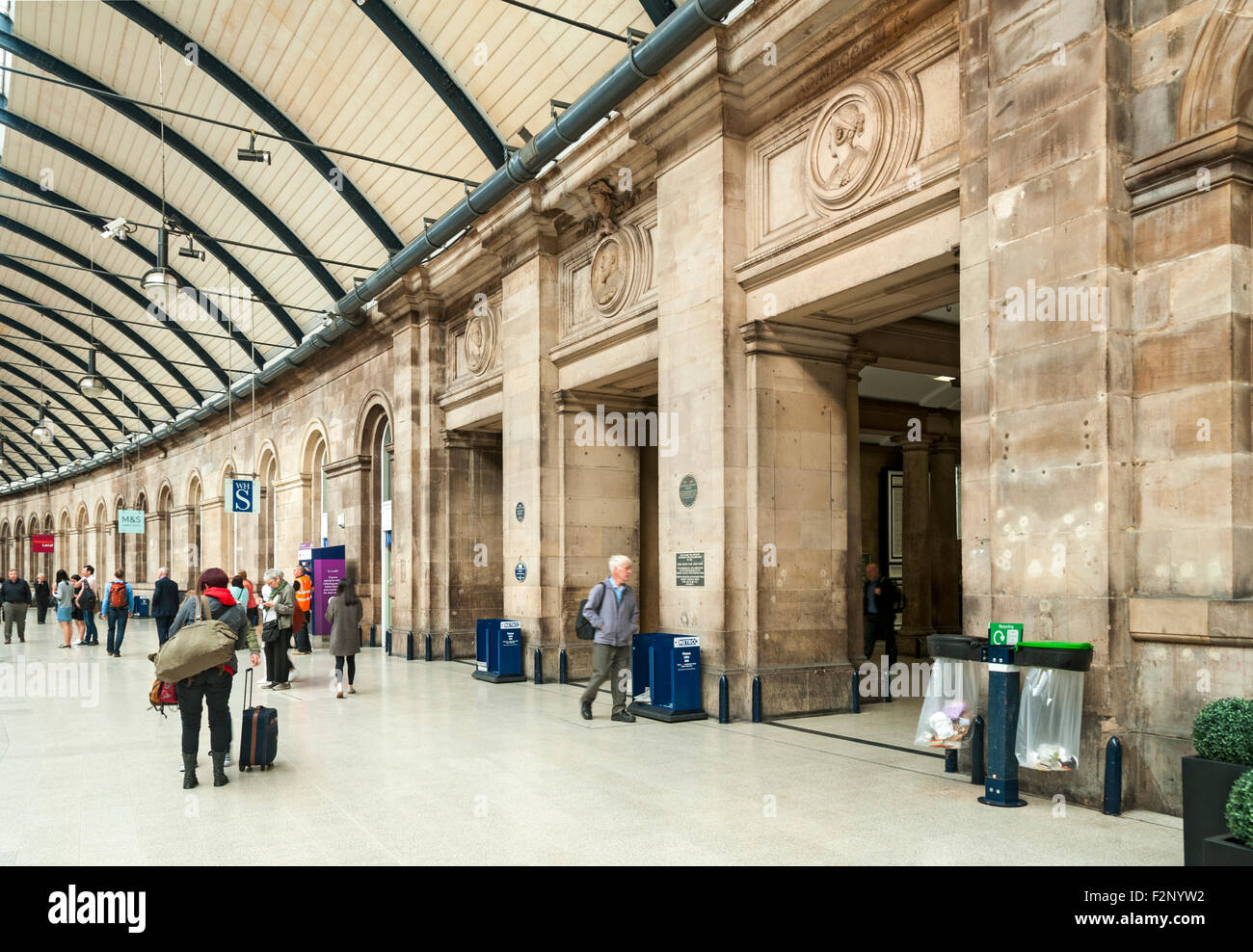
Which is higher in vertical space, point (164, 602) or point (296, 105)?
point (296, 105)

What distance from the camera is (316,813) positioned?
6.57 metres

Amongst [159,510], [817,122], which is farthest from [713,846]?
[159,510]

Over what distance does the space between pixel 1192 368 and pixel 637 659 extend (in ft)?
22.6

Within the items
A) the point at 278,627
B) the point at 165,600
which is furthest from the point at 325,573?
the point at 278,627

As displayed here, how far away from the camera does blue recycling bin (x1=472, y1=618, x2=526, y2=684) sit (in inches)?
584

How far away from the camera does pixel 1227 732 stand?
4.64 meters

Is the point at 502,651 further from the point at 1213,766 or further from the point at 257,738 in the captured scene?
the point at 1213,766

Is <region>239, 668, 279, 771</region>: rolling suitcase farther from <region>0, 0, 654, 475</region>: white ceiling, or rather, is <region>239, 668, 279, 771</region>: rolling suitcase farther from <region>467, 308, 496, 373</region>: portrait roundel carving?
<region>467, 308, 496, 373</region>: portrait roundel carving

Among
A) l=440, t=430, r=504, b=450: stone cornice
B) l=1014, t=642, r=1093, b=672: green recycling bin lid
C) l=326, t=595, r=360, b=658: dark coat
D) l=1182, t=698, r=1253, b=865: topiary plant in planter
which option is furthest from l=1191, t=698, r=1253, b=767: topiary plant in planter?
l=440, t=430, r=504, b=450: stone cornice

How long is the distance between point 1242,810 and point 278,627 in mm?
12646

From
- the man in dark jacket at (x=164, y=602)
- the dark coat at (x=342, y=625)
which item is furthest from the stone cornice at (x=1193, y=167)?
the man in dark jacket at (x=164, y=602)

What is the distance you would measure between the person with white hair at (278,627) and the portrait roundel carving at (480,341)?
18.5 ft

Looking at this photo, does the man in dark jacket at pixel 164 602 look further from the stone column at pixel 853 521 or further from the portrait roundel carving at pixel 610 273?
the stone column at pixel 853 521

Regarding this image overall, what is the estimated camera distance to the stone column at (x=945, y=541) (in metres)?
17.8
